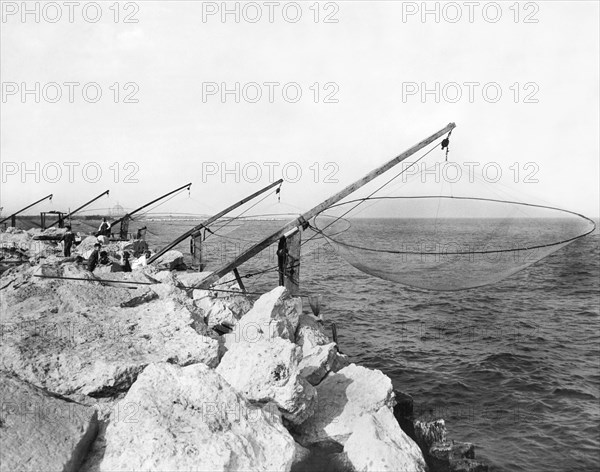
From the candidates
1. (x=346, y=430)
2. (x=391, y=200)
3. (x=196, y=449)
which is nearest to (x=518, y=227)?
(x=391, y=200)

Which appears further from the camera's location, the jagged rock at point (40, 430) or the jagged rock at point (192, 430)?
the jagged rock at point (192, 430)

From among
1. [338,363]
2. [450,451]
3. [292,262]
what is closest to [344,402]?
[338,363]

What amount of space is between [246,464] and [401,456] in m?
2.06

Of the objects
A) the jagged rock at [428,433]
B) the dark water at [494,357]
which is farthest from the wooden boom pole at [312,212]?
the jagged rock at [428,433]

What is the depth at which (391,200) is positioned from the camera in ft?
48.6

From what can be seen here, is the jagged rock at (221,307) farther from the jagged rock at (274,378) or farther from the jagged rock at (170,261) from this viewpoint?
the jagged rock at (170,261)

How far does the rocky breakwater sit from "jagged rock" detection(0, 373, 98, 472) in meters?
0.01

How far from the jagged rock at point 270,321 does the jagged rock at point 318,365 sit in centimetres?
71

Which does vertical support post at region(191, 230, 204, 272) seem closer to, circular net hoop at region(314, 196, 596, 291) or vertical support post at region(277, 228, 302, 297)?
circular net hoop at region(314, 196, 596, 291)

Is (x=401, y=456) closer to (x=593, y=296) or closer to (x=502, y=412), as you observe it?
(x=502, y=412)

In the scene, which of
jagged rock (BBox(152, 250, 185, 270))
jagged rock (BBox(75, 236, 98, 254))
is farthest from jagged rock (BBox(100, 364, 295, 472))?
jagged rock (BBox(75, 236, 98, 254))

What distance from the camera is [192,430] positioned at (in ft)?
13.9

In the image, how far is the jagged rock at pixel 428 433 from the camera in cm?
744

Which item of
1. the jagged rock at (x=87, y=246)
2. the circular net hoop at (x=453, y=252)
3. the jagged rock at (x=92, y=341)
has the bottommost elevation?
the jagged rock at (x=87, y=246)
